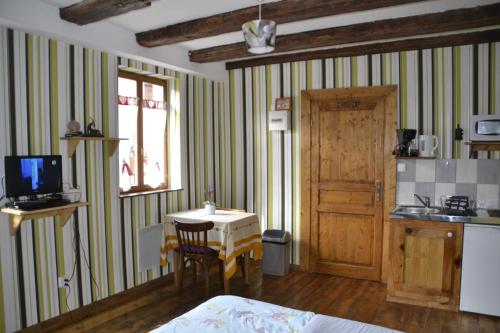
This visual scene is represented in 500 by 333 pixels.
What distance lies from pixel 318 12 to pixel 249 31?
3.38ft

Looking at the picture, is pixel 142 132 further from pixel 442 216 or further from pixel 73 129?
pixel 442 216

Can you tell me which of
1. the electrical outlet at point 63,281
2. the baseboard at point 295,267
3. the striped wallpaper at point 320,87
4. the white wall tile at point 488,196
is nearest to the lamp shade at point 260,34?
the electrical outlet at point 63,281

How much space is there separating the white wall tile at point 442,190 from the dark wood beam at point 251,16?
205cm

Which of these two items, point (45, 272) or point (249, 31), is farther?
point (45, 272)

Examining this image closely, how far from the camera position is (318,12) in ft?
8.93

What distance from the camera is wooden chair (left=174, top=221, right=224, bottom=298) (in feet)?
11.8

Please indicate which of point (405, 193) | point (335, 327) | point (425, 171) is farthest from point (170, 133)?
point (335, 327)

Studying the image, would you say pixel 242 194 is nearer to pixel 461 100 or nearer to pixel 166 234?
pixel 166 234

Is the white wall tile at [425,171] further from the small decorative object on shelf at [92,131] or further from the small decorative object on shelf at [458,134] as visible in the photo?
the small decorative object on shelf at [92,131]

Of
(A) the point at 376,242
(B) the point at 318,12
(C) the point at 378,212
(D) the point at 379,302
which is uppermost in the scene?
(B) the point at 318,12

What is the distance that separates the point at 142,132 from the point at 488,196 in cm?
350

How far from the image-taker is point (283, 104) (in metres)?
4.62

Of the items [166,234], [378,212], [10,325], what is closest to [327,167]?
[378,212]

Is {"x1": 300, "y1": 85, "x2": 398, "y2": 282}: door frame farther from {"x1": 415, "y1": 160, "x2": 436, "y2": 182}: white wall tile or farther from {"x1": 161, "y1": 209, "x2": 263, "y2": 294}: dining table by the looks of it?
{"x1": 161, "y1": 209, "x2": 263, "y2": 294}: dining table
